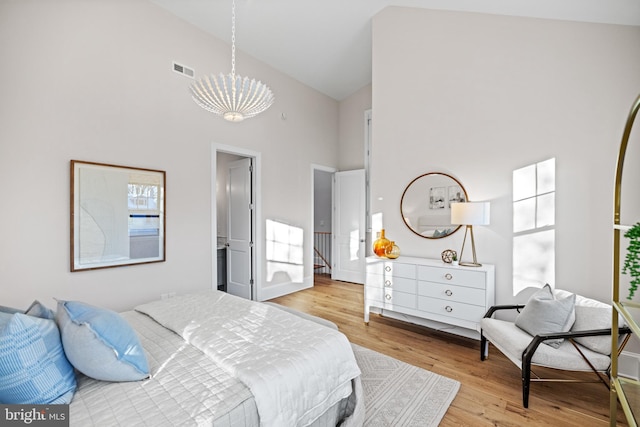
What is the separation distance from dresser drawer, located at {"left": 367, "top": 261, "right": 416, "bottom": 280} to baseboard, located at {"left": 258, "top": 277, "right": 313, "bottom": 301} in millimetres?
1800

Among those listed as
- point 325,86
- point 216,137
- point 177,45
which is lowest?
point 216,137

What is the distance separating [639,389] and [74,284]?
13.5 feet

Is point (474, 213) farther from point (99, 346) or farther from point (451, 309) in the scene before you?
point (99, 346)

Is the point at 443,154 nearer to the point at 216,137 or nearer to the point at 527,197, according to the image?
the point at 527,197

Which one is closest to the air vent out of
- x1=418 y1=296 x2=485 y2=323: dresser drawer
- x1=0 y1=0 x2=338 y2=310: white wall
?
x1=0 y1=0 x2=338 y2=310: white wall

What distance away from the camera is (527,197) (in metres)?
2.84

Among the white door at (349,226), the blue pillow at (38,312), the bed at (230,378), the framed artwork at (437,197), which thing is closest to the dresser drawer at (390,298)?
the framed artwork at (437,197)

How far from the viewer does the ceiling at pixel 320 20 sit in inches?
99.8

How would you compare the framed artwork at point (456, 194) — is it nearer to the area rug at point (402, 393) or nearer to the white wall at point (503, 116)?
the white wall at point (503, 116)

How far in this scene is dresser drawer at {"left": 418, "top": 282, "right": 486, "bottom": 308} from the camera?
2.79 metres

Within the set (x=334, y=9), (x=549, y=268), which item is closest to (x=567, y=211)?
(x=549, y=268)

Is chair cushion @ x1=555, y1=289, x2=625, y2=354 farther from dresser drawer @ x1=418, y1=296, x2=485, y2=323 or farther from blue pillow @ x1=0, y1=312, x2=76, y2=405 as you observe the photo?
blue pillow @ x1=0, y1=312, x2=76, y2=405

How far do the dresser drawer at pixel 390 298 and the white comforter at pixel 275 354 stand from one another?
5.46 ft

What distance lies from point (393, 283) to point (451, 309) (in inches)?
26.0
